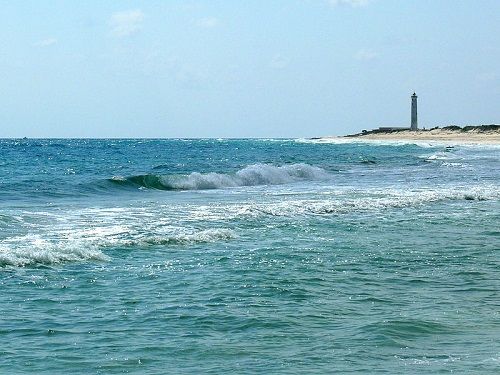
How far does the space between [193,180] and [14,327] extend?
27.0 m

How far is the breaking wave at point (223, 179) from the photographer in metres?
33.7

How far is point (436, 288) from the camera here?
34.4 feet

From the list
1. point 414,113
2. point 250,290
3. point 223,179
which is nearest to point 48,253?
point 250,290

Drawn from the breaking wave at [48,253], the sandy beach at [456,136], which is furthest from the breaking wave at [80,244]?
the sandy beach at [456,136]

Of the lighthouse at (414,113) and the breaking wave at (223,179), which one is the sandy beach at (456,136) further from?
the breaking wave at (223,179)

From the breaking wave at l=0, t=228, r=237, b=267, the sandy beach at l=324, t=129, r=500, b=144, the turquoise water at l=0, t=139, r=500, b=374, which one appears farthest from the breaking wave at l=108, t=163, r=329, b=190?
the sandy beach at l=324, t=129, r=500, b=144

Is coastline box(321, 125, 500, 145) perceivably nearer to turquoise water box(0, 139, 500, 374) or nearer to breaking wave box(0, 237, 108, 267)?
turquoise water box(0, 139, 500, 374)

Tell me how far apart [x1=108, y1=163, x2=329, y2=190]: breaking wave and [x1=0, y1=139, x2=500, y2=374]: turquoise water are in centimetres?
1258

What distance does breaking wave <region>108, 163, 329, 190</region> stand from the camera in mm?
33656

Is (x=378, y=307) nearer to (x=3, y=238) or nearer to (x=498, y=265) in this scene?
(x=498, y=265)

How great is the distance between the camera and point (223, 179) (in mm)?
36062

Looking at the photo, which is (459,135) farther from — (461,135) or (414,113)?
(414,113)

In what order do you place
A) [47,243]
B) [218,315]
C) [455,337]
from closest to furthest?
[455,337] < [218,315] < [47,243]

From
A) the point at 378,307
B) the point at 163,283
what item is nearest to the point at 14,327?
the point at 163,283
